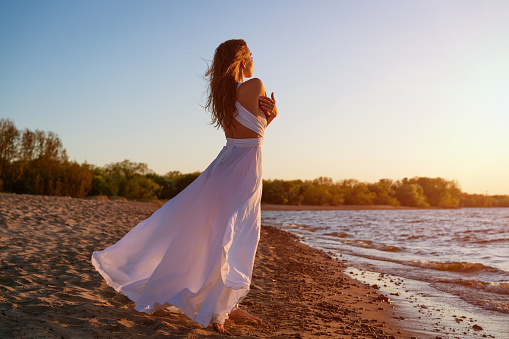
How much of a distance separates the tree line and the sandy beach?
2982 centimetres

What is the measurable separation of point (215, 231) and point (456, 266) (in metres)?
8.26

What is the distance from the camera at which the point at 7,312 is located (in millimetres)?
3293

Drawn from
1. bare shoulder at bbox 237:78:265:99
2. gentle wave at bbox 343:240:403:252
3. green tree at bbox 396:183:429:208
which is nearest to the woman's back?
bare shoulder at bbox 237:78:265:99

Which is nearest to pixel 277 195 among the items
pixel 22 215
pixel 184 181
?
pixel 184 181

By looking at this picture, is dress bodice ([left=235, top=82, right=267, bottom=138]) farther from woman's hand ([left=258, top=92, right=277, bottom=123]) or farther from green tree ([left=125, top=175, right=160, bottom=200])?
green tree ([left=125, top=175, right=160, bottom=200])

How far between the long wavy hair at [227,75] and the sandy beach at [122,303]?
199cm

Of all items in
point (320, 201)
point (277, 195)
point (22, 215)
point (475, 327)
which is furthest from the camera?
point (320, 201)

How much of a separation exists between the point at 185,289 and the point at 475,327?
352 cm

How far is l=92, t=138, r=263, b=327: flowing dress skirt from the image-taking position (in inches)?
130

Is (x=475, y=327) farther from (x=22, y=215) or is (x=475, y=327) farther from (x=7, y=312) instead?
(x=22, y=215)

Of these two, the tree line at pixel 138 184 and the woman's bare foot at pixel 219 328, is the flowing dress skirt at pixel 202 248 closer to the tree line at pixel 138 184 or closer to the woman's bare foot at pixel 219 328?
the woman's bare foot at pixel 219 328

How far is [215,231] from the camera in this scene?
11.6ft

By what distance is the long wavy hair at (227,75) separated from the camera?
12.1ft

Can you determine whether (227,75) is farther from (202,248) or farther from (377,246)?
(377,246)
